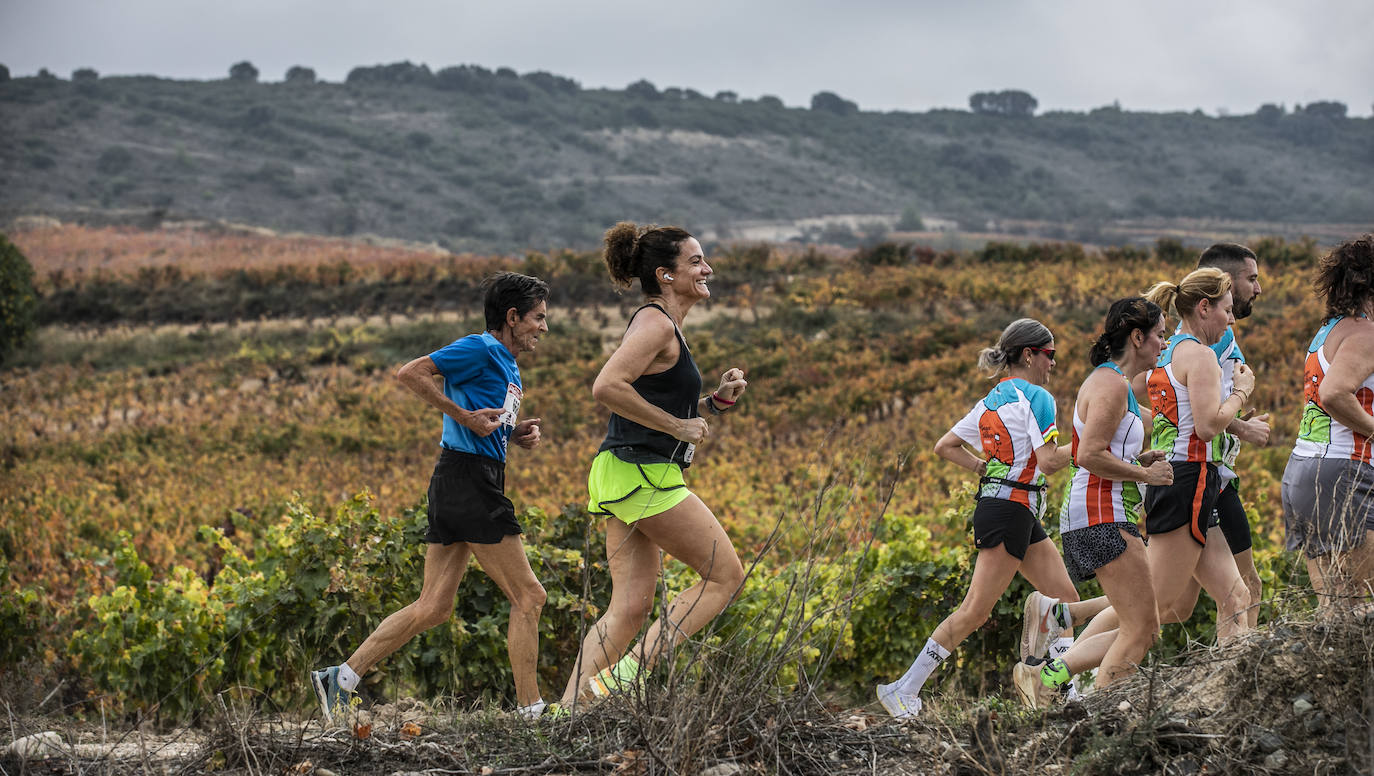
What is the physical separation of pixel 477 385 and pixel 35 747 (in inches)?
70.6

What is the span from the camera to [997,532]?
405cm

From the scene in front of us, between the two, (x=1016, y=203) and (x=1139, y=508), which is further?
(x=1016, y=203)

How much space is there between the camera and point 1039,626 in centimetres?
423

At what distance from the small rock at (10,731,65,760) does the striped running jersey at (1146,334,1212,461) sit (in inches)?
149

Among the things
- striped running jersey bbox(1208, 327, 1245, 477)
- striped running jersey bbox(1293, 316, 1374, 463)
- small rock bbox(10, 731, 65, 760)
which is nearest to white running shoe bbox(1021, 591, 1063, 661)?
striped running jersey bbox(1208, 327, 1245, 477)

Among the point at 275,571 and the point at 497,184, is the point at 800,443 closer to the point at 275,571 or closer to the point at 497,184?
the point at 275,571

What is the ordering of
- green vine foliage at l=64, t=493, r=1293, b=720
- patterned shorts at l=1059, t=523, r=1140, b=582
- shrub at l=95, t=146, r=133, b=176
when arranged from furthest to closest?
shrub at l=95, t=146, r=133, b=176, green vine foliage at l=64, t=493, r=1293, b=720, patterned shorts at l=1059, t=523, r=1140, b=582

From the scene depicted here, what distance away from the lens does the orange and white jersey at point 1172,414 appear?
4.02 m

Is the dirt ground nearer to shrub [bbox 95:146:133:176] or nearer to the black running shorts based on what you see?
the black running shorts

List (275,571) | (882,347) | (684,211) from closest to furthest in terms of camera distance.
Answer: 1. (275,571)
2. (882,347)
3. (684,211)

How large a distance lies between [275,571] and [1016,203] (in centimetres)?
8954

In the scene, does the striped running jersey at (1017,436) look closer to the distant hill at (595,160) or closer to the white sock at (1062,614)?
the white sock at (1062,614)

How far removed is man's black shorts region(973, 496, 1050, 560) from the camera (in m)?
4.05

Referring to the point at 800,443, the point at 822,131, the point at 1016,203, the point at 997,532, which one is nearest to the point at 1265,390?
the point at 800,443
